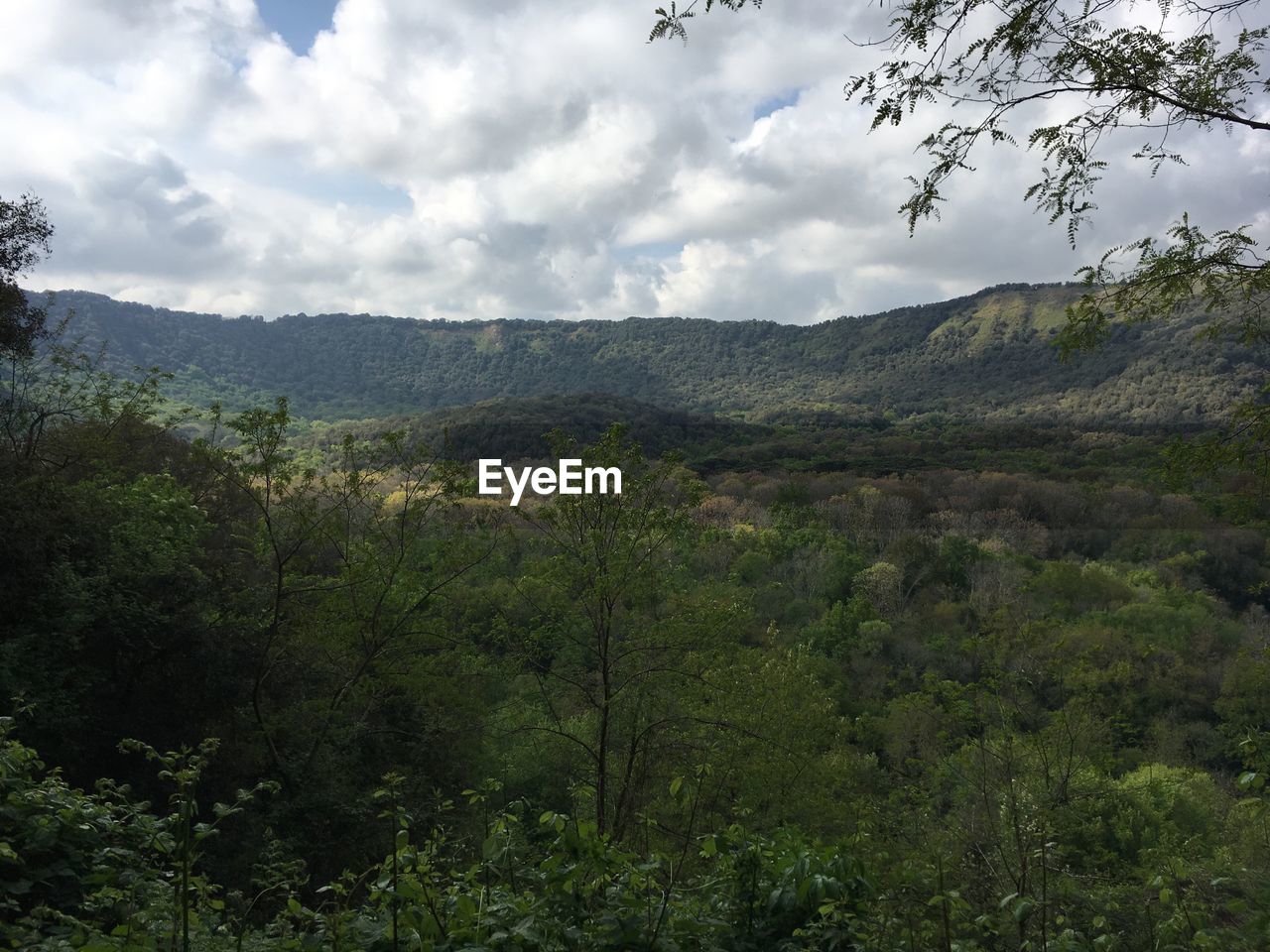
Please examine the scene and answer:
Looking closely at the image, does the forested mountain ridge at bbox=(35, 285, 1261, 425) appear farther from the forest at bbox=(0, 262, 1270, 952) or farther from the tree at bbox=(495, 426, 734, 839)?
the tree at bbox=(495, 426, 734, 839)

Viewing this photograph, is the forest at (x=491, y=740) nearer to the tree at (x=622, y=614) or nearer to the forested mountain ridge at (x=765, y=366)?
the tree at (x=622, y=614)

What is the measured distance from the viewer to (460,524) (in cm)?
1243

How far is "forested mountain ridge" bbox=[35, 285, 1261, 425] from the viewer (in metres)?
95.3

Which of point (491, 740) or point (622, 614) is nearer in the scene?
point (622, 614)

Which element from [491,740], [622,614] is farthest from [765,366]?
[622,614]

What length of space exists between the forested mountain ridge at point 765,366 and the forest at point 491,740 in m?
77.0

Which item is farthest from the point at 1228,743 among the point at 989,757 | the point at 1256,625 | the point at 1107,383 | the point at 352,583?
the point at 1107,383

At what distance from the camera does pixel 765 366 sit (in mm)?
176125

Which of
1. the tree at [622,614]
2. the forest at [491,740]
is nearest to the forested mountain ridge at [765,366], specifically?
the forest at [491,740]

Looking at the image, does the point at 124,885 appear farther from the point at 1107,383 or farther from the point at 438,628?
the point at 1107,383

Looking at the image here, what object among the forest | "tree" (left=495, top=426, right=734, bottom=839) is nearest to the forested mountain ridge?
the forest

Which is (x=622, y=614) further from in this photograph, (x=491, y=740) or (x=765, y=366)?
(x=765, y=366)

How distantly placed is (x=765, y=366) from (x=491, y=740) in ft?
549

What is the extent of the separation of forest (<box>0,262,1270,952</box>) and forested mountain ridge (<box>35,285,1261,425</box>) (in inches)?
3033
